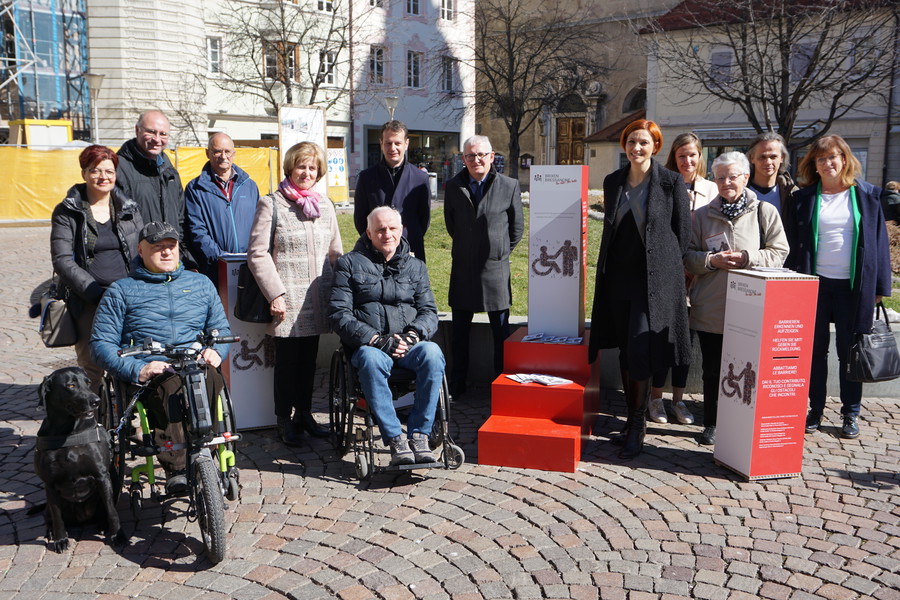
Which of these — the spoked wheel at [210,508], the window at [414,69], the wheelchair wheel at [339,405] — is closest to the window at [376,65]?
the window at [414,69]

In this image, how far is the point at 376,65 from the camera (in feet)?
131

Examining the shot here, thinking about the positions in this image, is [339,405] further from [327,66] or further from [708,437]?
[327,66]

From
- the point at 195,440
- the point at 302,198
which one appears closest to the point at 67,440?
the point at 195,440

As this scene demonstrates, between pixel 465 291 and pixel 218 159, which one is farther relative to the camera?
pixel 465 291

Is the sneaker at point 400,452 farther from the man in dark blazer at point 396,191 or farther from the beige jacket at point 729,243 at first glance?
the beige jacket at point 729,243

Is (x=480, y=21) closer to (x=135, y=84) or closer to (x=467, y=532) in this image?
(x=135, y=84)

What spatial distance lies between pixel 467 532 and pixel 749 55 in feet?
53.3

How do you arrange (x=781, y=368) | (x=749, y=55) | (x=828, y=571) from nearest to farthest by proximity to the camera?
1. (x=828, y=571)
2. (x=781, y=368)
3. (x=749, y=55)

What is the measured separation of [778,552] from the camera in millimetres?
4160

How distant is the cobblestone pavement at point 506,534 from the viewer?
12.6ft

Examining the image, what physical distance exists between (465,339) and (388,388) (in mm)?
1796

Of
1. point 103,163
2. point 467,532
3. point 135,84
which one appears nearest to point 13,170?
point 135,84

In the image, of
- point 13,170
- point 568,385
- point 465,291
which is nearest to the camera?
point 568,385

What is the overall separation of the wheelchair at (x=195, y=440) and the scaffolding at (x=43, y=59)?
3128 centimetres
